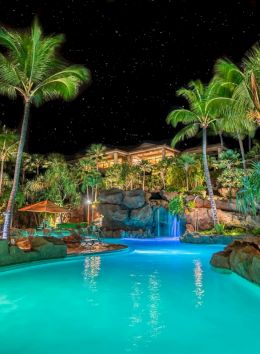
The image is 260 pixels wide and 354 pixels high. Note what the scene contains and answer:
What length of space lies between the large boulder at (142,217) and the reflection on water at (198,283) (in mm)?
17682

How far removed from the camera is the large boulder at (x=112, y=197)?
98.5 feet

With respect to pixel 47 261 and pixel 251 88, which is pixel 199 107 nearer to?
pixel 251 88

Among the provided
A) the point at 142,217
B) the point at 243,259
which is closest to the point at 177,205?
the point at 142,217

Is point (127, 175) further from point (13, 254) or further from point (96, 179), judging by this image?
point (13, 254)

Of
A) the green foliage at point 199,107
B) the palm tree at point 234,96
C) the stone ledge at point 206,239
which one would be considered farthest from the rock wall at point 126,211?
the palm tree at point 234,96

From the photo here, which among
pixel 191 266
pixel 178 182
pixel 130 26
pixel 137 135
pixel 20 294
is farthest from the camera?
pixel 137 135

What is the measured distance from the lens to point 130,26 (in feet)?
70.7

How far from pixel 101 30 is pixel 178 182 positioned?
55.5 feet

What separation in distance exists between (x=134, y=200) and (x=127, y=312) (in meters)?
24.1

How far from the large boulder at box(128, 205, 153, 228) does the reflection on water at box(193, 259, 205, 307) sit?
1768 centimetres

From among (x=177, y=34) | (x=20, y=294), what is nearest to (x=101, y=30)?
(x=177, y=34)

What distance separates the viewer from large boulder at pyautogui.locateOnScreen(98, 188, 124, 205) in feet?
98.5

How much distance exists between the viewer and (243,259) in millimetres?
8273

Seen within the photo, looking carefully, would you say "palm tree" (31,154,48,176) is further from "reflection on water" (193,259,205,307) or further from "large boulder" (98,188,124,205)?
"reflection on water" (193,259,205,307)
